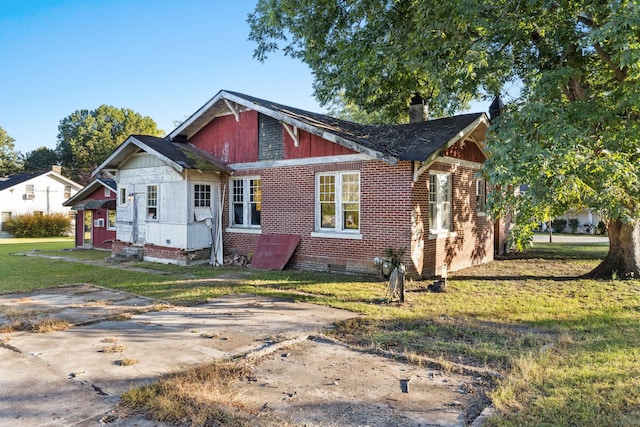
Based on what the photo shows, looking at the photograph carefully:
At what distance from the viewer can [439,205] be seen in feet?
42.4

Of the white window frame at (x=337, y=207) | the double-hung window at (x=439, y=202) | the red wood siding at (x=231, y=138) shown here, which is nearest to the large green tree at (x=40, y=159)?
the red wood siding at (x=231, y=138)

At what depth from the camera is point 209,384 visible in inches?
180

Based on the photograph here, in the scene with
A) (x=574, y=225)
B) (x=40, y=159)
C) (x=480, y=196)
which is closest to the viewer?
(x=480, y=196)

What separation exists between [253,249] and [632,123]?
1090 centimetres

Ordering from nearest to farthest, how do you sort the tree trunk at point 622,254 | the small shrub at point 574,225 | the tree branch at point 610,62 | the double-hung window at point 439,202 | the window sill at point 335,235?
1. the tree branch at point 610,62
2. the tree trunk at point 622,254
3. the window sill at point 335,235
4. the double-hung window at point 439,202
5. the small shrub at point 574,225

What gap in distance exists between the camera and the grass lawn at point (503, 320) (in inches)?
172

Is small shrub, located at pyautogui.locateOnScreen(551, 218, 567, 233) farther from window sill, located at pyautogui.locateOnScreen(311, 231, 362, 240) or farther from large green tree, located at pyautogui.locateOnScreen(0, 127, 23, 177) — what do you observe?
large green tree, located at pyautogui.locateOnScreen(0, 127, 23, 177)

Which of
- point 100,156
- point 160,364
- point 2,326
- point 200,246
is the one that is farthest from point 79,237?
point 100,156

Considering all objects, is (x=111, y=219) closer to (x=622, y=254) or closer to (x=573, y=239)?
(x=622, y=254)

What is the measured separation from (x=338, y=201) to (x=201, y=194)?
5.27 metres

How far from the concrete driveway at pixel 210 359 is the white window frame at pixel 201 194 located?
6900mm

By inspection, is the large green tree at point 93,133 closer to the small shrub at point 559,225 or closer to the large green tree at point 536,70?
the large green tree at point 536,70

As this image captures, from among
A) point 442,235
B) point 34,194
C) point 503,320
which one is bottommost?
point 503,320

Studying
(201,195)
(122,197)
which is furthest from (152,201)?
(122,197)
